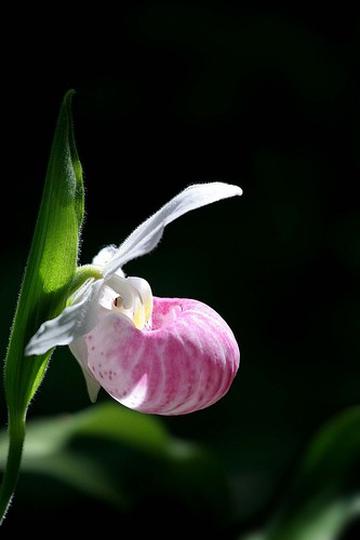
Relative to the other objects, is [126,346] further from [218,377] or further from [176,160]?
[176,160]

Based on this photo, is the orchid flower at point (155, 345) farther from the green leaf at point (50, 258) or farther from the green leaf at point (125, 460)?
the green leaf at point (125, 460)

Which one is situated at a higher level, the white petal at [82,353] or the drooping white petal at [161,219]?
the drooping white petal at [161,219]

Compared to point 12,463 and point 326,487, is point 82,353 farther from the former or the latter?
point 326,487

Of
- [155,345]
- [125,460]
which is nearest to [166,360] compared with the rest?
[155,345]

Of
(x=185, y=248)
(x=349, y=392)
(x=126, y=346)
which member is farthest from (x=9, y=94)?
(x=126, y=346)

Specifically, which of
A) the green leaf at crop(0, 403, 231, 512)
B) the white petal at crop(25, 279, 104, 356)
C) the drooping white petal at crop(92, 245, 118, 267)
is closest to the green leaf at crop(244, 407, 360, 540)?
the green leaf at crop(0, 403, 231, 512)

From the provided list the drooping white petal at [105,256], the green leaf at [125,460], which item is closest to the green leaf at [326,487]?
the green leaf at [125,460]
